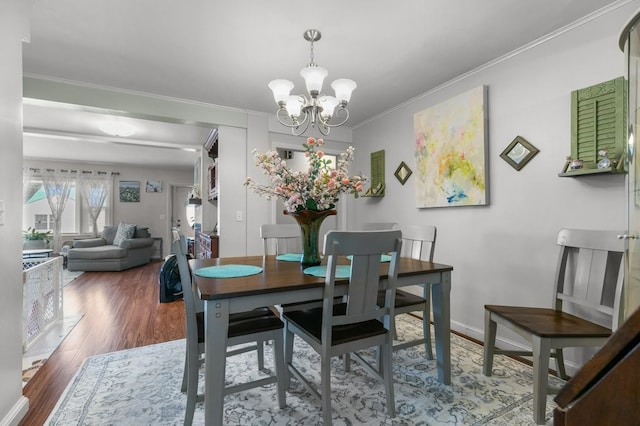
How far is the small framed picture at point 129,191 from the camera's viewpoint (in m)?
7.30

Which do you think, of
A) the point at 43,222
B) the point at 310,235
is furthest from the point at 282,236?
the point at 43,222

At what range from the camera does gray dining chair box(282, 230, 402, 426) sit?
1396 mm

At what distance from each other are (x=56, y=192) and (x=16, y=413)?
6998 mm

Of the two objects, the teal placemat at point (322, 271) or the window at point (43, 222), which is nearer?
the teal placemat at point (322, 271)

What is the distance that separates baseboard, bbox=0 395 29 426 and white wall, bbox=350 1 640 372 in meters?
3.15

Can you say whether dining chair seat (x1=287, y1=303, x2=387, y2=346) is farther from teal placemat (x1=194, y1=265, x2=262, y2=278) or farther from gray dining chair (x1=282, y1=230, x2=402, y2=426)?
teal placemat (x1=194, y1=265, x2=262, y2=278)

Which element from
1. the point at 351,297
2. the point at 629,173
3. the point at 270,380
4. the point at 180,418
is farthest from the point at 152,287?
the point at 629,173

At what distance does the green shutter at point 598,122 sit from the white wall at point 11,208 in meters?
3.27

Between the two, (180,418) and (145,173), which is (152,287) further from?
(145,173)

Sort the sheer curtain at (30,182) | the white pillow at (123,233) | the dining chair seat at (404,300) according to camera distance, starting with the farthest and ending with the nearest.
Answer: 1. the sheer curtain at (30,182)
2. the white pillow at (123,233)
3. the dining chair seat at (404,300)

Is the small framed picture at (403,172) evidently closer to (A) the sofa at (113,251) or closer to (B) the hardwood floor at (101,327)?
(B) the hardwood floor at (101,327)

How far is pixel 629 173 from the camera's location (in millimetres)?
1105

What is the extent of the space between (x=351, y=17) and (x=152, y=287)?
4565 millimetres

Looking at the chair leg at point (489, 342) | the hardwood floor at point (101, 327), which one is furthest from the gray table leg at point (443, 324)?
the hardwood floor at point (101, 327)
